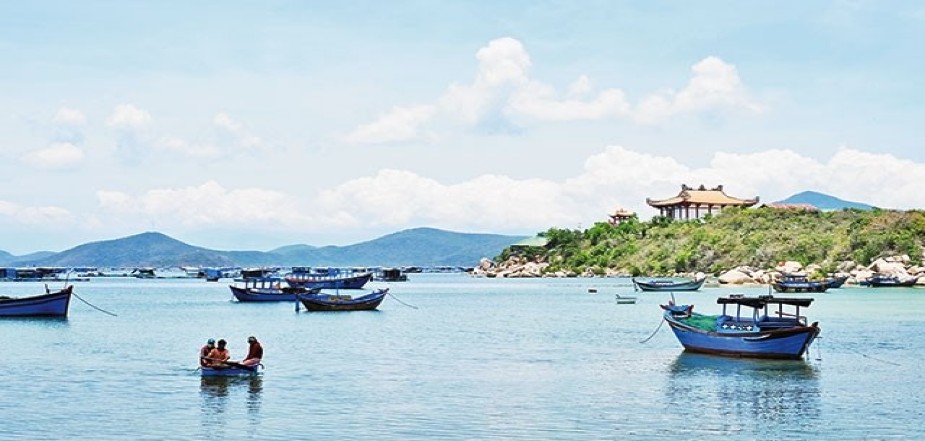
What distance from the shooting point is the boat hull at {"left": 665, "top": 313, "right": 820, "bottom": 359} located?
1497 inches

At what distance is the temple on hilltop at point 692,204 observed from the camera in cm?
19512

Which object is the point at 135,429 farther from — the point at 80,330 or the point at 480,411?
the point at 80,330

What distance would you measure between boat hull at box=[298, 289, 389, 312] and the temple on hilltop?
12658cm

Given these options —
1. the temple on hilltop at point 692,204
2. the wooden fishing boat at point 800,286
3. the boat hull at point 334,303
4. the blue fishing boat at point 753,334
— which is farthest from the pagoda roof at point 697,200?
the blue fishing boat at point 753,334

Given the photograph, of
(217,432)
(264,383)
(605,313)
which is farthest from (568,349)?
(605,313)

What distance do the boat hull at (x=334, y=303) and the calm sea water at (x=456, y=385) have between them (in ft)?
37.7

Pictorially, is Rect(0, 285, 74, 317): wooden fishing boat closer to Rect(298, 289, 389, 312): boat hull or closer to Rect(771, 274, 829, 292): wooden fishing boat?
Rect(298, 289, 389, 312): boat hull

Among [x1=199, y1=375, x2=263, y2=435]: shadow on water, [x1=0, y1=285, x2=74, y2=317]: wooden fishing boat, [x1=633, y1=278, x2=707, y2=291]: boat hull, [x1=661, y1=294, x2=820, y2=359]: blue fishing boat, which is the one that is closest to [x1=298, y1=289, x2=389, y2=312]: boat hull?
[x1=0, y1=285, x2=74, y2=317]: wooden fishing boat

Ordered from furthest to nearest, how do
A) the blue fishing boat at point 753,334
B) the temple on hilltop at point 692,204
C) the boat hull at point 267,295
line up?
the temple on hilltop at point 692,204 → the boat hull at point 267,295 → the blue fishing boat at point 753,334

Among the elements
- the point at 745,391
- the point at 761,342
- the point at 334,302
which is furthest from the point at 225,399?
the point at 334,302

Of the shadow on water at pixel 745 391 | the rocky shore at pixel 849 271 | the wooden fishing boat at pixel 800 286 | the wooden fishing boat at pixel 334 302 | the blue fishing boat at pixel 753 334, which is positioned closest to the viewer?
the shadow on water at pixel 745 391

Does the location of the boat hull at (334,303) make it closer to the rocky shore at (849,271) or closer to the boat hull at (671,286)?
the boat hull at (671,286)

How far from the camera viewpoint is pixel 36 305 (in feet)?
221

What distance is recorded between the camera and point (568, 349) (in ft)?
153
